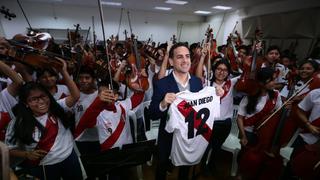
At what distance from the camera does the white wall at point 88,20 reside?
1048cm

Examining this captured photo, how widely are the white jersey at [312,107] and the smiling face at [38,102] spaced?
207 centimetres

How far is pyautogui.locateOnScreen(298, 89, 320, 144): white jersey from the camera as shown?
1820 millimetres

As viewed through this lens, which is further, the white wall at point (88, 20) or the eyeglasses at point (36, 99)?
the white wall at point (88, 20)

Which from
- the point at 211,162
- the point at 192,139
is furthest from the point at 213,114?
the point at 211,162

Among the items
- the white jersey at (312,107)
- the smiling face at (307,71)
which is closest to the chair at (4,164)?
the white jersey at (312,107)

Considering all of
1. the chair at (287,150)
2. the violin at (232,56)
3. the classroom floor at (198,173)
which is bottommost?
the classroom floor at (198,173)

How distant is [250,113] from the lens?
2.17 meters

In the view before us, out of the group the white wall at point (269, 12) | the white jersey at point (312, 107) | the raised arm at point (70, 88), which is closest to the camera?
the raised arm at point (70, 88)

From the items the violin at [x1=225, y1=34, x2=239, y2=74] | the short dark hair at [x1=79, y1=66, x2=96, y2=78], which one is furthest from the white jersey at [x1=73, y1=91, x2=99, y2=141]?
the violin at [x1=225, y1=34, x2=239, y2=74]

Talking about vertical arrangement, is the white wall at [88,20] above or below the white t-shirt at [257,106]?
above

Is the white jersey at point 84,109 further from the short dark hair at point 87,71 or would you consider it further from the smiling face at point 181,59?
the smiling face at point 181,59

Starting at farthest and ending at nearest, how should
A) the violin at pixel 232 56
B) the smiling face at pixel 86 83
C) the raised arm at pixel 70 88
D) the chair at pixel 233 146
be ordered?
1. the violin at pixel 232 56
2. the chair at pixel 233 146
3. the smiling face at pixel 86 83
4. the raised arm at pixel 70 88

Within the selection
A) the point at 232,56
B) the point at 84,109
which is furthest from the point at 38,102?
the point at 232,56

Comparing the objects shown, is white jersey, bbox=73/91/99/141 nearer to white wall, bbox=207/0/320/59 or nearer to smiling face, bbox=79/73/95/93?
smiling face, bbox=79/73/95/93
